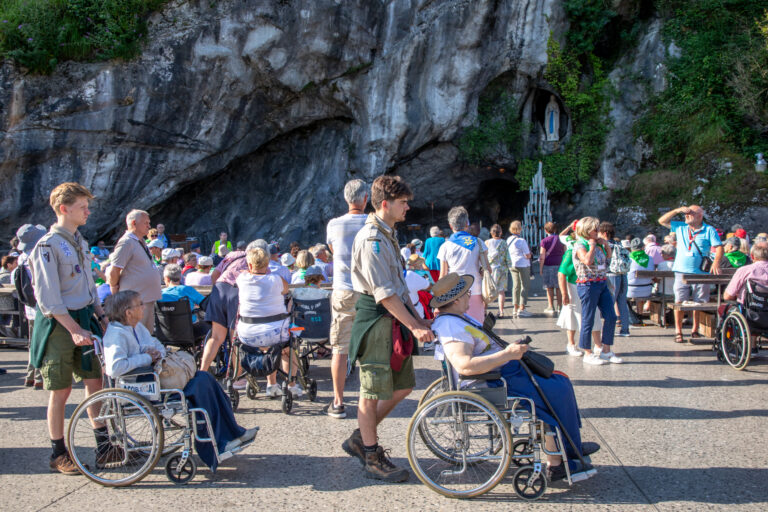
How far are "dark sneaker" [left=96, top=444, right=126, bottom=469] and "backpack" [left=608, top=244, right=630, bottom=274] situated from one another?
20.7ft

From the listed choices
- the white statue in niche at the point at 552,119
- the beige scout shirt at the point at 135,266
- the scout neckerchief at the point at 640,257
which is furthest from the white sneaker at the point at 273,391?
the white statue in niche at the point at 552,119

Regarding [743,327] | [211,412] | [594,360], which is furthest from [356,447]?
[743,327]

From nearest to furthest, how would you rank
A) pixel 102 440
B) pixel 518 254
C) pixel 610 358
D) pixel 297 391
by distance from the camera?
pixel 102 440 < pixel 297 391 < pixel 610 358 < pixel 518 254

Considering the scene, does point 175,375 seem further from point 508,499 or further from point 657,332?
point 657,332

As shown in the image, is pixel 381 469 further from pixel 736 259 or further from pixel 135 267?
pixel 736 259

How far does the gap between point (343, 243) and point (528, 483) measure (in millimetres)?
2310

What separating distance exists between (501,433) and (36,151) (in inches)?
737

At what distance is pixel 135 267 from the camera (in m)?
4.91

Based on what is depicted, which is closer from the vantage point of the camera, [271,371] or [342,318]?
[342,318]

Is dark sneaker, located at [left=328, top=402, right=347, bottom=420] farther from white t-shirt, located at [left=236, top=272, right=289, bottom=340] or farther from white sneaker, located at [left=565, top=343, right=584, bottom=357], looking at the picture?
white sneaker, located at [left=565, top=343, right=584, bottom=357]

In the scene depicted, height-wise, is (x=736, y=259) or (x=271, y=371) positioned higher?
(x=736, y=259)

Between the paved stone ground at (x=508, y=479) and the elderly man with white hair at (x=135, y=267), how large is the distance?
49.7 inches

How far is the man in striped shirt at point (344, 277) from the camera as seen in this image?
4.63 m

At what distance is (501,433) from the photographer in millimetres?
3238
